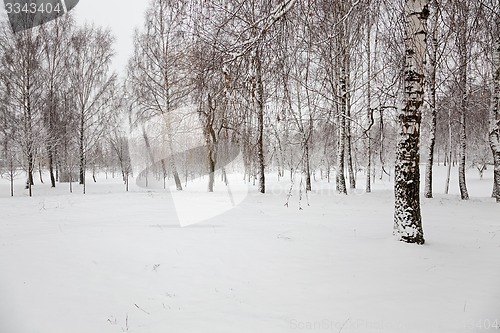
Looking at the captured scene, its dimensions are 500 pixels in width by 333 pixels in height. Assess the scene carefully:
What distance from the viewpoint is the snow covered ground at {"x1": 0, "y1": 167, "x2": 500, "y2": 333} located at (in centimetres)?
290

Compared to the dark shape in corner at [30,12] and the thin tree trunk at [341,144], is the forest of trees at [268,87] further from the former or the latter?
the dark shape in corner at [30,12]

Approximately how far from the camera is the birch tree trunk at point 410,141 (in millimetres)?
4672

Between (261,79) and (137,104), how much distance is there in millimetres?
16197

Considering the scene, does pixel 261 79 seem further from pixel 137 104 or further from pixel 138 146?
pixel 138 146

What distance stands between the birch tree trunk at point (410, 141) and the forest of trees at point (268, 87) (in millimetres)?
17

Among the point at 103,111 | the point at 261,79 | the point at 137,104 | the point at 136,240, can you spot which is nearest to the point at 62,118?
the point at 103,111

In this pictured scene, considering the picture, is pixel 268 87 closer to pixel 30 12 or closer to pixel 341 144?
pixel 341 144

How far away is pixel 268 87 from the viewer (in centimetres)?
419

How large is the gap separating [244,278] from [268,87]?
2619 mm

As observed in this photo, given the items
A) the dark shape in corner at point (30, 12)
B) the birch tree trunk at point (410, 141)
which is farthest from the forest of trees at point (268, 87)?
the dark shape in corner at point (30, 12)

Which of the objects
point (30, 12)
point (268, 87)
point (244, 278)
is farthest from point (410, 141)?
point (30, 12)

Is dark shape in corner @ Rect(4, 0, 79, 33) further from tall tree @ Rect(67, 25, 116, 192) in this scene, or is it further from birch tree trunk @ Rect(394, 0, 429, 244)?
birch tree trunk @ Rect(394, 0, 429, 244)

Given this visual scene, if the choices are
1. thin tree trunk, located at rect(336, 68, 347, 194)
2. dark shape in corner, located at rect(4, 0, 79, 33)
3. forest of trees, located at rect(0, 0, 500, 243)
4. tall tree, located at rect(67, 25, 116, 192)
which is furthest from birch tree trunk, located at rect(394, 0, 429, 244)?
tall tree, located at rect(67, 25, 116, 192)

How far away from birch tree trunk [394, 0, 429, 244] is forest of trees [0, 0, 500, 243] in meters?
0.02
